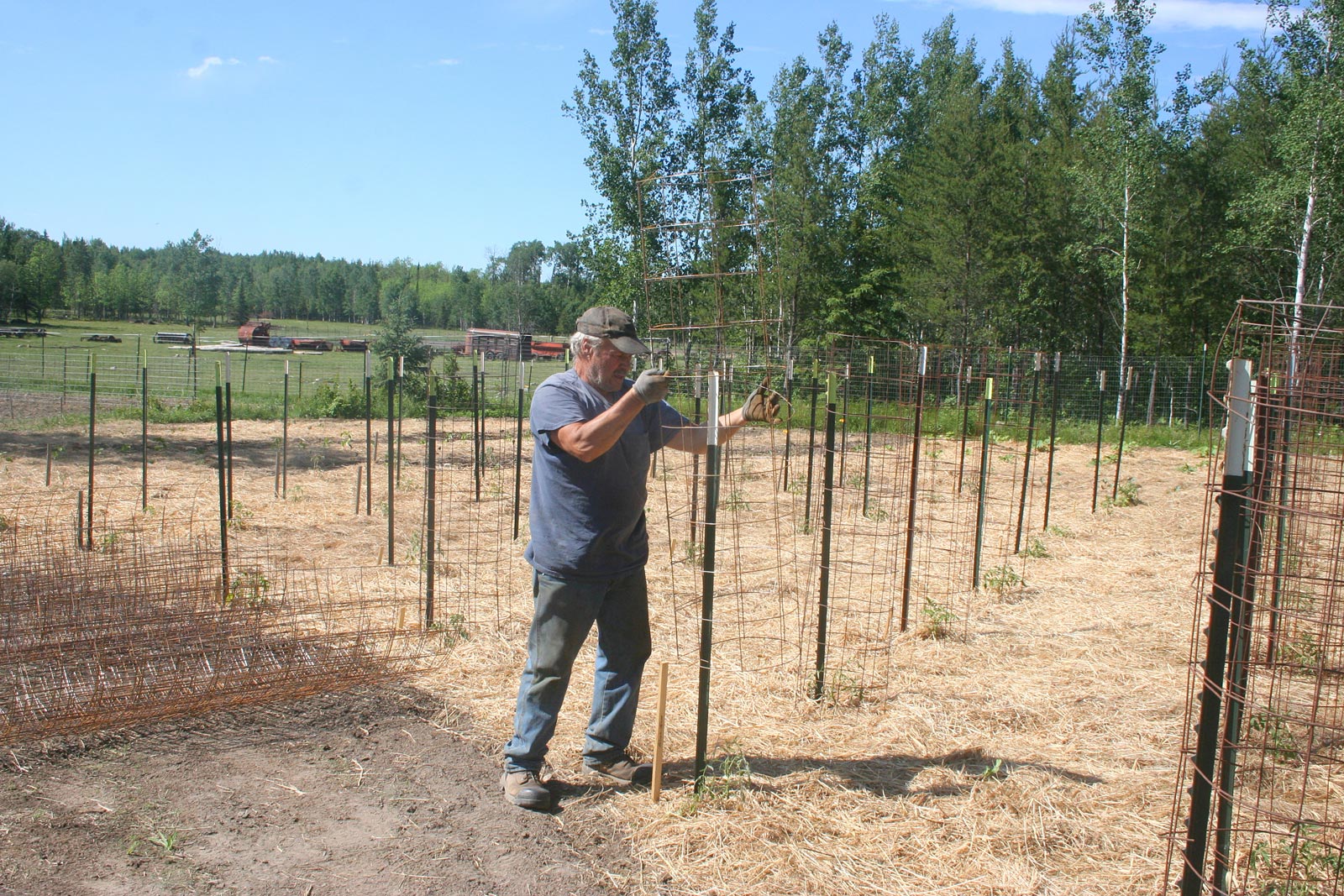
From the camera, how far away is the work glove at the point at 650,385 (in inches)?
117

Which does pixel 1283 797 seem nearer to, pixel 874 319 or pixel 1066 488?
pixel 1066 488

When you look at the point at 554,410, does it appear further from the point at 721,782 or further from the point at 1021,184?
the point at 1021,184

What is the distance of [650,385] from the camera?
118 inches

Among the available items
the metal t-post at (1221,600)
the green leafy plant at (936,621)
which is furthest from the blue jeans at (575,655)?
the green leafy plant at (936,621)

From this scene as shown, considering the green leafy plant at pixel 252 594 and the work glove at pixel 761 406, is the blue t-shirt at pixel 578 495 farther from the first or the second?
the green leafy plant at pixel 252 594

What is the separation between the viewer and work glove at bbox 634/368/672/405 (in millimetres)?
2979

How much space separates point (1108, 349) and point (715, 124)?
13353 millimetres

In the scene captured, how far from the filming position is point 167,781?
3541 millimetres

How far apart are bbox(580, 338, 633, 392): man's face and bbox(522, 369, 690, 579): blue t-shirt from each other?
1.9 inches

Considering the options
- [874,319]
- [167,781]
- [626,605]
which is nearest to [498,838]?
[626,605]

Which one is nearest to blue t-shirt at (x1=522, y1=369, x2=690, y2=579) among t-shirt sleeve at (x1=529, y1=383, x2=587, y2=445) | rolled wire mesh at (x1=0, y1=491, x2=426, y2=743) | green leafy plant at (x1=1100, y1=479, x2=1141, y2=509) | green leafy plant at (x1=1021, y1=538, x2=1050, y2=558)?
t-shirt sleeve at (x1=529, y1=383, x2=587, y2=445)

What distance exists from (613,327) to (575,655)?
123 cm

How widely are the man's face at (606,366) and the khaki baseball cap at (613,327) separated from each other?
Result: 0.03 m

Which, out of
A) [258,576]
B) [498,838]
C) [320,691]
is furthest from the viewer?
[258,576]
